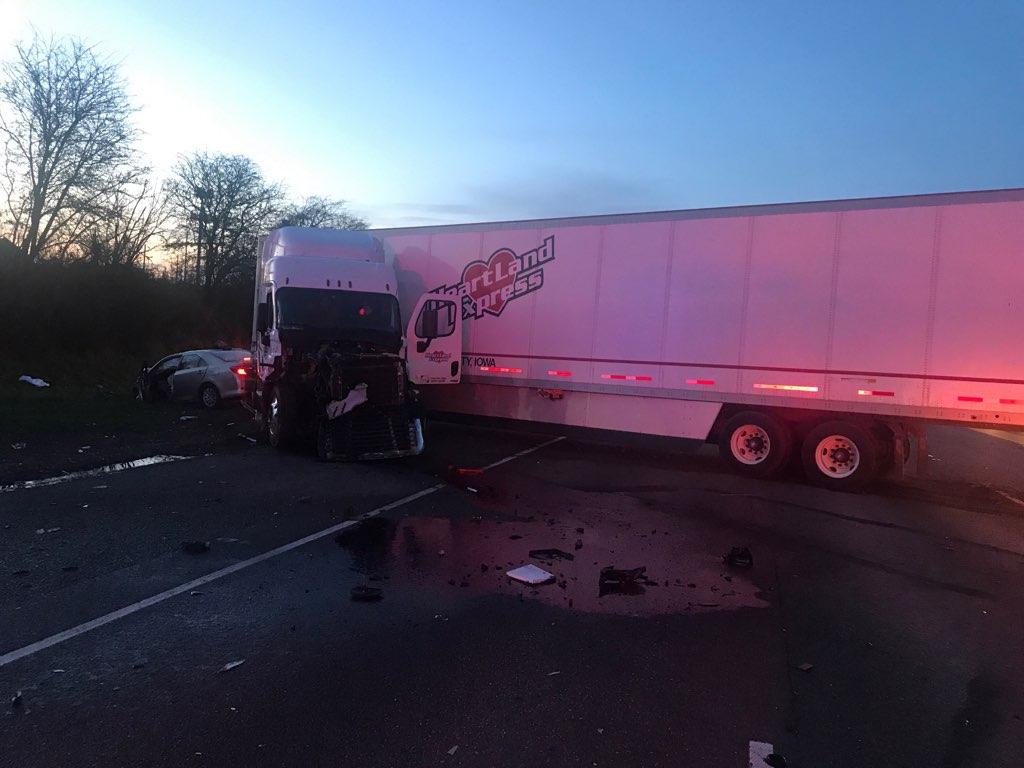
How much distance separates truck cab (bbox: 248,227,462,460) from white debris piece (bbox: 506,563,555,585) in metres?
5.34

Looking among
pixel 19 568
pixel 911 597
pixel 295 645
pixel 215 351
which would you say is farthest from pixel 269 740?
pixel 215 351

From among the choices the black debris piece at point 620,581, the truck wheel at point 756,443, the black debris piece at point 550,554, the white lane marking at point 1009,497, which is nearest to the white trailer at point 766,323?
the truck wheel at point 756,443

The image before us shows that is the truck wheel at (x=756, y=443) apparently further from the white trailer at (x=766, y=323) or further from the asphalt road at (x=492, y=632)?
the asphalt road at (x=492, y=632)

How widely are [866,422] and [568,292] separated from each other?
5353mm

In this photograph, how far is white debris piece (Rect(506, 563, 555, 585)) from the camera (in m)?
6.36

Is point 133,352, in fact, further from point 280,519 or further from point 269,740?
point 269,740

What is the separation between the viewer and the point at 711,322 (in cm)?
1218

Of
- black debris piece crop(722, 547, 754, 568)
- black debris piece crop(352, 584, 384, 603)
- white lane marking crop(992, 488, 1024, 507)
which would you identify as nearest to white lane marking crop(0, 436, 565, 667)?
black debris piece crop(352, 584, 384, 603)

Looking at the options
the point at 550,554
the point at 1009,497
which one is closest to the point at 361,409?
the point at 550,554

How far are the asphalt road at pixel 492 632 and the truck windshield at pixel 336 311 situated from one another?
3.78 meters

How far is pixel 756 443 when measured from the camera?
12.0m

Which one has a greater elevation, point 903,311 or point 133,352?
point 903,311

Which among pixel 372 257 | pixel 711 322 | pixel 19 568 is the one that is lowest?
pixel 19 568

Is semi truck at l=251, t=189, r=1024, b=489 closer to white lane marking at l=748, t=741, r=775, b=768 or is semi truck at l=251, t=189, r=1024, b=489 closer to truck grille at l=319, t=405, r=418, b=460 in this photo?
truck grille at l=319, t=405, r=418, b=460
